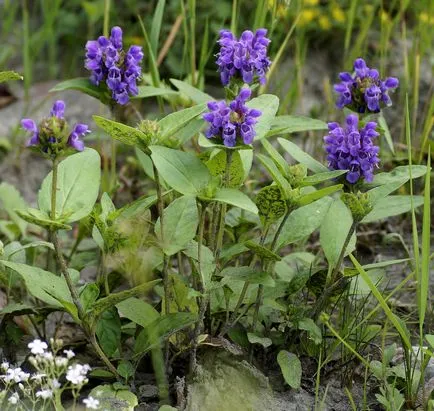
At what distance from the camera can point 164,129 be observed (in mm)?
1979

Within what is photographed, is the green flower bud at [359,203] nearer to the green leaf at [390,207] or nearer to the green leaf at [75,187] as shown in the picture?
the green leaf at [390,207]

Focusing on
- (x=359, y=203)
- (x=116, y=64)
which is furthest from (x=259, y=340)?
(x=116, y=64)

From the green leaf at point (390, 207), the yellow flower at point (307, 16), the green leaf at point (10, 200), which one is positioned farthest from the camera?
the yellow flower at point (307, 16)

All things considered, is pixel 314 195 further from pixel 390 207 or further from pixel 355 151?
→ pixel 390 207

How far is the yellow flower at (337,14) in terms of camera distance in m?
4.05

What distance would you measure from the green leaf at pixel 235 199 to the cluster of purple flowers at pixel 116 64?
0.58 m

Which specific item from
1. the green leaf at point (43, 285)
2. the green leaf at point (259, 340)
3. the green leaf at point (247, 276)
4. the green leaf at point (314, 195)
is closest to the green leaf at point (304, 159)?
the green leaf at point (314, 195)

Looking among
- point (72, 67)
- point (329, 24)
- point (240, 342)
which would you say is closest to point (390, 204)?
point (240, 342)

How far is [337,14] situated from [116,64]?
6.65 feet

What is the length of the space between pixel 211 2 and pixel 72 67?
2.57ft

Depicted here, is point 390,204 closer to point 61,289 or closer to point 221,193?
point 221,193

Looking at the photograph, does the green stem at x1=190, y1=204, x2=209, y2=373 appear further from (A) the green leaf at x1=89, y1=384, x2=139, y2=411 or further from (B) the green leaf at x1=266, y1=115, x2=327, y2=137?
(B) the green leaf at x1=266, y1=115, x2=327, y2=137

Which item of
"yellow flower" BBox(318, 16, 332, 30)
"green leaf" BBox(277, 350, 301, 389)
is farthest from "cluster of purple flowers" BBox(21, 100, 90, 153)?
"yellow flower" BBox(318, 16, 332, 30)

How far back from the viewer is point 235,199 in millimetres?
1814
